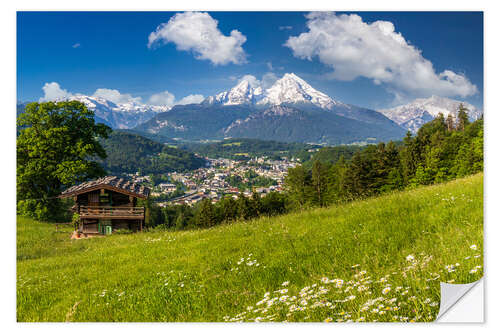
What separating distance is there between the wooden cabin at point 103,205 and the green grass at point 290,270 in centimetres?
178

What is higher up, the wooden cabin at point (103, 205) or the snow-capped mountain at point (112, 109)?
the snow-capped mountain at point (112, 109)

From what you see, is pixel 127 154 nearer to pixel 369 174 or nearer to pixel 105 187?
pixel 105 187

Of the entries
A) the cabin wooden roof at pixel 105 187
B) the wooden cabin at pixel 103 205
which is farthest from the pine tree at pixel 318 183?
the wooden cabin at pixel 103 205

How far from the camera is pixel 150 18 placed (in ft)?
20.9

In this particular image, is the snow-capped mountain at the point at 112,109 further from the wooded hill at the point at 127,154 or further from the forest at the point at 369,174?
the forest at the point at 369,174

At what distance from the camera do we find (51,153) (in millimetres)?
8938

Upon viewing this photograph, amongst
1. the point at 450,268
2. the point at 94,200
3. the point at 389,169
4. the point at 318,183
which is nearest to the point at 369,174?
the point at 389,169

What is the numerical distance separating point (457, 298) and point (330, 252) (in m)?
1.53

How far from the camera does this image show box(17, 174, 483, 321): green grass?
2.84 meters

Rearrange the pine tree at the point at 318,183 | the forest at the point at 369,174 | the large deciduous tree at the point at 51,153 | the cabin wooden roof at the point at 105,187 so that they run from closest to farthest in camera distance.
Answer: the large deciduous tree at the point at 51,153
the cabin wooden roof at the point at 105,187
the forest at the point at 369,174
the pine tree at the point at 318,183

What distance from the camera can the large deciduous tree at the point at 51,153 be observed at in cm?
722

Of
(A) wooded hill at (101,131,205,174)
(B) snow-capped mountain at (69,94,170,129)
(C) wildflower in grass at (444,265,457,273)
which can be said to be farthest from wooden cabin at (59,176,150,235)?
(C) wildflower in grass at (444,265,457,273)

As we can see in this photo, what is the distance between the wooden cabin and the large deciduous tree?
57 cm

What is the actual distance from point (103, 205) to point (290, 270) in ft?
21.4
